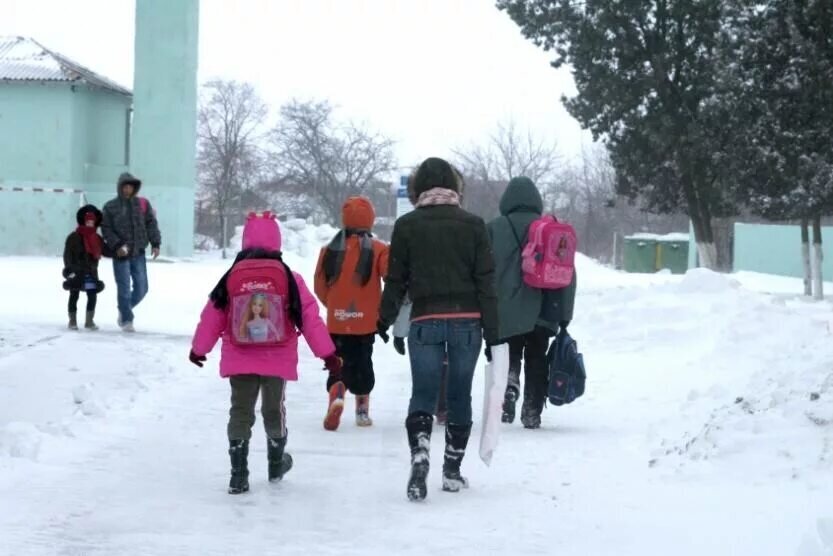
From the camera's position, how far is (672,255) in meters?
54.0

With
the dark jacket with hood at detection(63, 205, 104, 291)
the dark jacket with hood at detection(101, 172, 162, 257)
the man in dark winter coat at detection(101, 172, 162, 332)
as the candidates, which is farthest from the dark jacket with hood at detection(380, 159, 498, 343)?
the dark jacket with hood at detection(63, 205, 104, 291)

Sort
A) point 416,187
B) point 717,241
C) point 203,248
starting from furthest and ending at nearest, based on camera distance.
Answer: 1. point 203,248
2. point 717,241
3. point 416,187

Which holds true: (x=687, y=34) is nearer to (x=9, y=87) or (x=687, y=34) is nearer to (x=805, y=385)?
(x=9, y=87)

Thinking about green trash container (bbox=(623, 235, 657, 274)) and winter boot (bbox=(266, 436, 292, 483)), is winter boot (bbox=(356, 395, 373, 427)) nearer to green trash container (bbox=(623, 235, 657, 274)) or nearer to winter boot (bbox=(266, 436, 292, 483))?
winter boot (bbox=(266, 436, 292, 483))

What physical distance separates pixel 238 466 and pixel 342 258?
2840mm

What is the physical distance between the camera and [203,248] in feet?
173

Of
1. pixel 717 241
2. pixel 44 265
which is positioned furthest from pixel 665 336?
pixel 717 241

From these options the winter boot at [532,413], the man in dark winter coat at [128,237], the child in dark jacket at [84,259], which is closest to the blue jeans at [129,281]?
the man in dark winter coat at [128,237]

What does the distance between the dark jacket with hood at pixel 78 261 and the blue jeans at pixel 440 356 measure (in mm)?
8865

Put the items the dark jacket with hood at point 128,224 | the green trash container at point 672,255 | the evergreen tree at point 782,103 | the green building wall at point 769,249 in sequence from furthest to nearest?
the green trash container at point 672,255 → the green building wall at point 769,249 → the evergreen tree at point 782,103 → the dark jacket with hood at point 128,224

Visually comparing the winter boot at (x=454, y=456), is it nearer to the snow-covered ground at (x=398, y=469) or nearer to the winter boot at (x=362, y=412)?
the snow-covered ground at (x=398, y=469)

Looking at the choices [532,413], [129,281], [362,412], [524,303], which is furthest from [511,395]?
[129,281]

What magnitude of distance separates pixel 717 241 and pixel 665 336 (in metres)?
33.7

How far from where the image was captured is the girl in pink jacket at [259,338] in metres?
6.95
